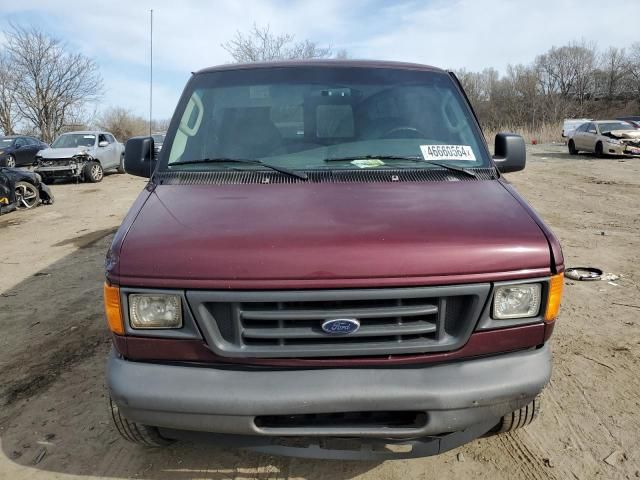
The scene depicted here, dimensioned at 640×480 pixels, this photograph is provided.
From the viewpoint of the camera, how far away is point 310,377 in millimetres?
1991

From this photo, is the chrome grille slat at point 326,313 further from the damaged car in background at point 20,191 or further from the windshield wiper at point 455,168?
the damaged car in background at point 20,191

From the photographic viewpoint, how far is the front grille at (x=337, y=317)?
1.96m

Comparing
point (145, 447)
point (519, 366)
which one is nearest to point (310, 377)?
point (519, 366)

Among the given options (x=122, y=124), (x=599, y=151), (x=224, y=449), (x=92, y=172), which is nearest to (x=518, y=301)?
(x=224, y=449)

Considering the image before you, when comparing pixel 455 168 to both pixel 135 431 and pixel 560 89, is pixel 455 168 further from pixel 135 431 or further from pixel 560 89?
pixel 560 89

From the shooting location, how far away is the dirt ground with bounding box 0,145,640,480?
2568mm

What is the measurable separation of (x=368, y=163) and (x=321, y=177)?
1.10 ft

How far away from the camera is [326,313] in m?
1.98

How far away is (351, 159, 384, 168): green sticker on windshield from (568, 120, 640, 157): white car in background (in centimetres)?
2031

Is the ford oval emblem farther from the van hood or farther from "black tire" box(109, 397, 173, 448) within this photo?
"black tire" box(109, 397, 173, 448)

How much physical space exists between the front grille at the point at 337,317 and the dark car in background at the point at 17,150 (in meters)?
21.8

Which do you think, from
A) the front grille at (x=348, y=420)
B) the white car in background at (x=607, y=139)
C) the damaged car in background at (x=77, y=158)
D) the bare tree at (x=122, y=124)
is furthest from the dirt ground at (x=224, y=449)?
the bare tree at (x=122, y=124)

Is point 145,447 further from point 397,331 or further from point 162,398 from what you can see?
point 397,331

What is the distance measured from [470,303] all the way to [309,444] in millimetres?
928
